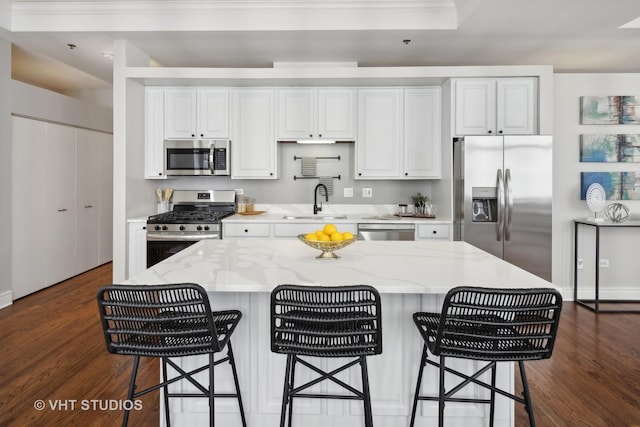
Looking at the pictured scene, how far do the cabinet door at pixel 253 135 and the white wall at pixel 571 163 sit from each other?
3058mm

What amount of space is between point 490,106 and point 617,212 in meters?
1.89

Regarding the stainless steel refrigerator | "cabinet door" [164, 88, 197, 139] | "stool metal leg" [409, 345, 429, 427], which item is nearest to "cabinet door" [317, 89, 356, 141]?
the stainless steel refrigerator

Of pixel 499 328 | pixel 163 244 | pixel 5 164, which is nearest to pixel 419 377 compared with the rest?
pixel 499 328

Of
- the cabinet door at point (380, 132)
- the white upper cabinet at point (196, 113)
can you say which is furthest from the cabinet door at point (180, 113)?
the cabinet door at point (380, 132)

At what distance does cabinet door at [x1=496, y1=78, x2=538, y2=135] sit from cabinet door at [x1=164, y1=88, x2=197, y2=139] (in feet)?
10.4

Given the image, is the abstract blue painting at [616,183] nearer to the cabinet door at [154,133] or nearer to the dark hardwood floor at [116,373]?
the dark hardwood floor at [116,373]

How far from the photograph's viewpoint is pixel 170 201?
4836 millimetres

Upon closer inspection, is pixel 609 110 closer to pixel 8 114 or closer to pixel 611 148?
pixel 611 148

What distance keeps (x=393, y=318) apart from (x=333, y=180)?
3.01 m

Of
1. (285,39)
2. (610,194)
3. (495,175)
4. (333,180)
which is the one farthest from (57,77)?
(610,194)

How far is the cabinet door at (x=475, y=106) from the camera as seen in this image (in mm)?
4066

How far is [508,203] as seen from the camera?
3826mm

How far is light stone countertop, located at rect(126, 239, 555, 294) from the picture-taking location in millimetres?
1707

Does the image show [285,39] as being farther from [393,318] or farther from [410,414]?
[410,414]
